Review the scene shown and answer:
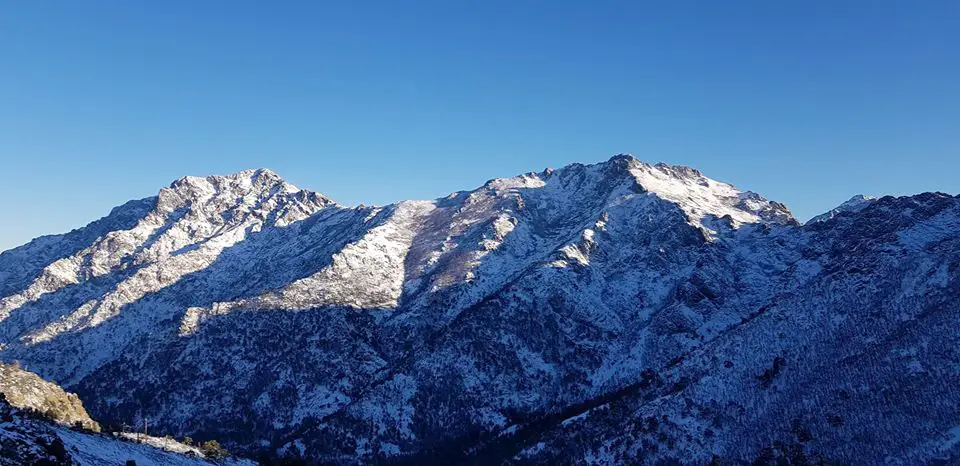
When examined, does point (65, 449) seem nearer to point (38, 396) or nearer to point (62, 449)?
point (62, 449)

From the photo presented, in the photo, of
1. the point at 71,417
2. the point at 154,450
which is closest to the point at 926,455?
the point at 154,450

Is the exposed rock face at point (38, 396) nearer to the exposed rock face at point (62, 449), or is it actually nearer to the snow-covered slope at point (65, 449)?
the snow-covered slope at point (65, 449)

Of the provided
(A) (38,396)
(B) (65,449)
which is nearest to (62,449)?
(B) (65,449)

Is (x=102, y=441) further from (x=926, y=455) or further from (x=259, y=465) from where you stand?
(x=926, y=455)

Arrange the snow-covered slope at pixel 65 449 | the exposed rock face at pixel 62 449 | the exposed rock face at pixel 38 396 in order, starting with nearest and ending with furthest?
the exposed rock face at pixel 62 449 < the snow-covered slope at pixel 65 449 < the exposed rock face at pixel 38 396

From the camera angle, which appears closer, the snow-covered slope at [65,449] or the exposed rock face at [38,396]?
the snow-covered slope at [65,449]

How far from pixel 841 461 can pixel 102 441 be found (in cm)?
20102

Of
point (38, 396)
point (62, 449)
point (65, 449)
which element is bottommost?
point (38, 396)

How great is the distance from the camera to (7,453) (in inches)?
2756

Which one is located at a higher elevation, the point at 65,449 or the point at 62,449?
the point at 62,449

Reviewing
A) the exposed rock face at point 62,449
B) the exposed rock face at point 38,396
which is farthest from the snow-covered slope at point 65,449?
the exposed rock face at point 38,396

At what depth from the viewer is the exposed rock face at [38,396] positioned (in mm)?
159875

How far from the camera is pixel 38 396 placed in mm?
170375

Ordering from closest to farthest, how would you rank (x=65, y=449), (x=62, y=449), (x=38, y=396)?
Answer: (x=62, y=449) → (x=65, y=449) → (x=38, y=396)
